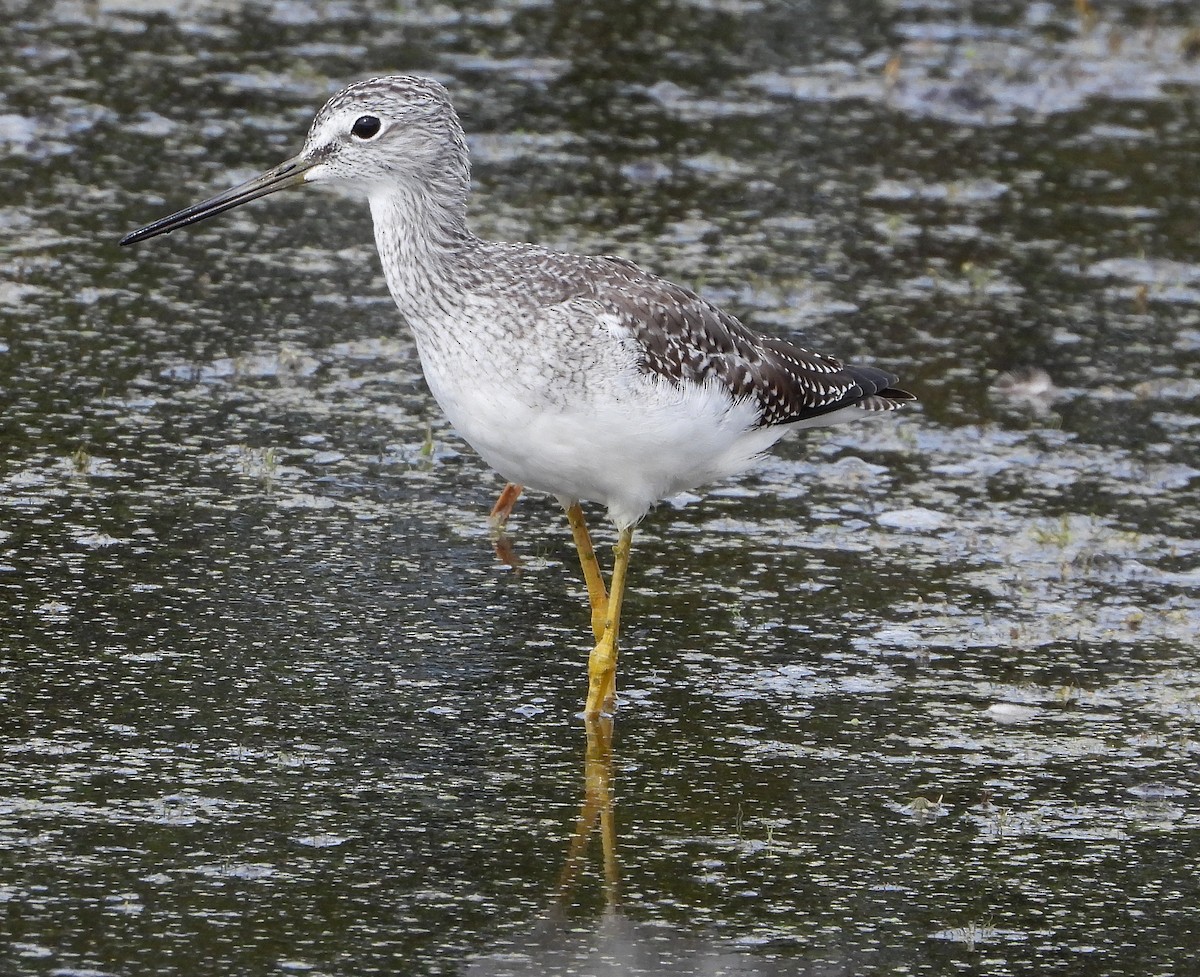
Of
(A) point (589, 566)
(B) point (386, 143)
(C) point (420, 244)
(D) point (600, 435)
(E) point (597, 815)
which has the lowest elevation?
(E) point (597, 815)

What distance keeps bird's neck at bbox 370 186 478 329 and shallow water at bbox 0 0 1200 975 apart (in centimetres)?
109

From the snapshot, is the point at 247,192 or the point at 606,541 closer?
the point at 247,192

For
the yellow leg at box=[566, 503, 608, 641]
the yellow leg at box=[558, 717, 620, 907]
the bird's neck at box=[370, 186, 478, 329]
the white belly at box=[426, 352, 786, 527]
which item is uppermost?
the bird's neck at box=[370, 186, 478, 329]

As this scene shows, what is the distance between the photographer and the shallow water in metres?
4.92

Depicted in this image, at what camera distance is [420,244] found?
6.07 m

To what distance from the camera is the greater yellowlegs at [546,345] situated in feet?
19.1

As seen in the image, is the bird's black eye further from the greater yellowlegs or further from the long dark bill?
the long dark bill

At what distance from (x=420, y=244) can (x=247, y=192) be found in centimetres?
68

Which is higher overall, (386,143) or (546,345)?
(386,143)

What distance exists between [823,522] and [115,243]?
12.1ft

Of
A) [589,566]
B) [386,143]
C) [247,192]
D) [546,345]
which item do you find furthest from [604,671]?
[247,192]

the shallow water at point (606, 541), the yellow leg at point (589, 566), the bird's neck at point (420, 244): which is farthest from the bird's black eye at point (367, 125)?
the shallow water at point (606, 541)

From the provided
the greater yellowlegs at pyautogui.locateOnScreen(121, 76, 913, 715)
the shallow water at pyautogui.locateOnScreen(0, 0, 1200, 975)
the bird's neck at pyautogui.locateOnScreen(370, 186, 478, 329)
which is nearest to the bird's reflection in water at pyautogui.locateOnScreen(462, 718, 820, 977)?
the shallow water at pyautogui.locateOnScreen(0, 0, 1200, 975)

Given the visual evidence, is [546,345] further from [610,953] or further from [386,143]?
[610,953]
